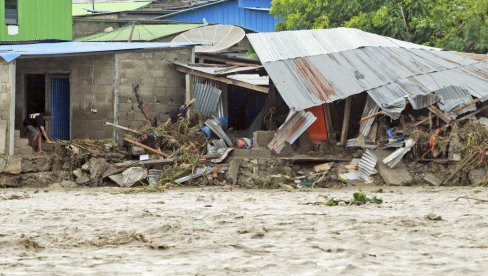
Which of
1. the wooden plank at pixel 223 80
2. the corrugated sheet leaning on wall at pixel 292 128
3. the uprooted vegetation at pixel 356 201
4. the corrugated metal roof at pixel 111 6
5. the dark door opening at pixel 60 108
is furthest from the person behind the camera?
the corrugated metal roof at pixel 111 6

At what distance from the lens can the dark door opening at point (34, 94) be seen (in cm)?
2505

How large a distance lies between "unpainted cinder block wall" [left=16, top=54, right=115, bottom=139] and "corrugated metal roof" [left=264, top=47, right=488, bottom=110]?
3.82 metres

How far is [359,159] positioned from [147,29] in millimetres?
11639

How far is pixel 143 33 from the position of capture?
3053cm

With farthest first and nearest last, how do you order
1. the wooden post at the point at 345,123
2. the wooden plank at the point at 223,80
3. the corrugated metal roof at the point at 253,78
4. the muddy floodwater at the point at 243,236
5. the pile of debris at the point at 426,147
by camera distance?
the corrugated metal roof at the point at 253,78 < the wooden plank at the point at 223,80 < the wooden post at the point at 345,123 < the pile of debris at the point at 426,147 < the muddy floodwater at the point at 243,236

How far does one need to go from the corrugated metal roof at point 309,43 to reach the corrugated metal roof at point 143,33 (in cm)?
619

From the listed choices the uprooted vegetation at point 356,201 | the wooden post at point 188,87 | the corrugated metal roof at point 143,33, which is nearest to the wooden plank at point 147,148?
the wooden post at point 188,87

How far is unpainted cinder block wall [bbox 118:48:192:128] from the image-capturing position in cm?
2353

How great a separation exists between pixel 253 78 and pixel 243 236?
12216 millimetres

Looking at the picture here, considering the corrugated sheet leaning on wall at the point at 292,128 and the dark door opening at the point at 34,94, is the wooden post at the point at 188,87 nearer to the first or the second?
the corrugated sheet leaning on wall at the point at 292,128

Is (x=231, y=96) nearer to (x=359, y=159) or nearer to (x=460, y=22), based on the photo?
(x=359, y=159)

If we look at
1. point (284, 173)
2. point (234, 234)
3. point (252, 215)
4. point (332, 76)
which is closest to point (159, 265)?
point (234, 234)

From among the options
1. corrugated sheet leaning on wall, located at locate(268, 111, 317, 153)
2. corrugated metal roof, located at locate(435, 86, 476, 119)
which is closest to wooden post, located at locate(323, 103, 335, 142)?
corrugated sheet leaning on wall, located at locate(268, 111, 317, 153)

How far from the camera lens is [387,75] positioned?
914 inches
